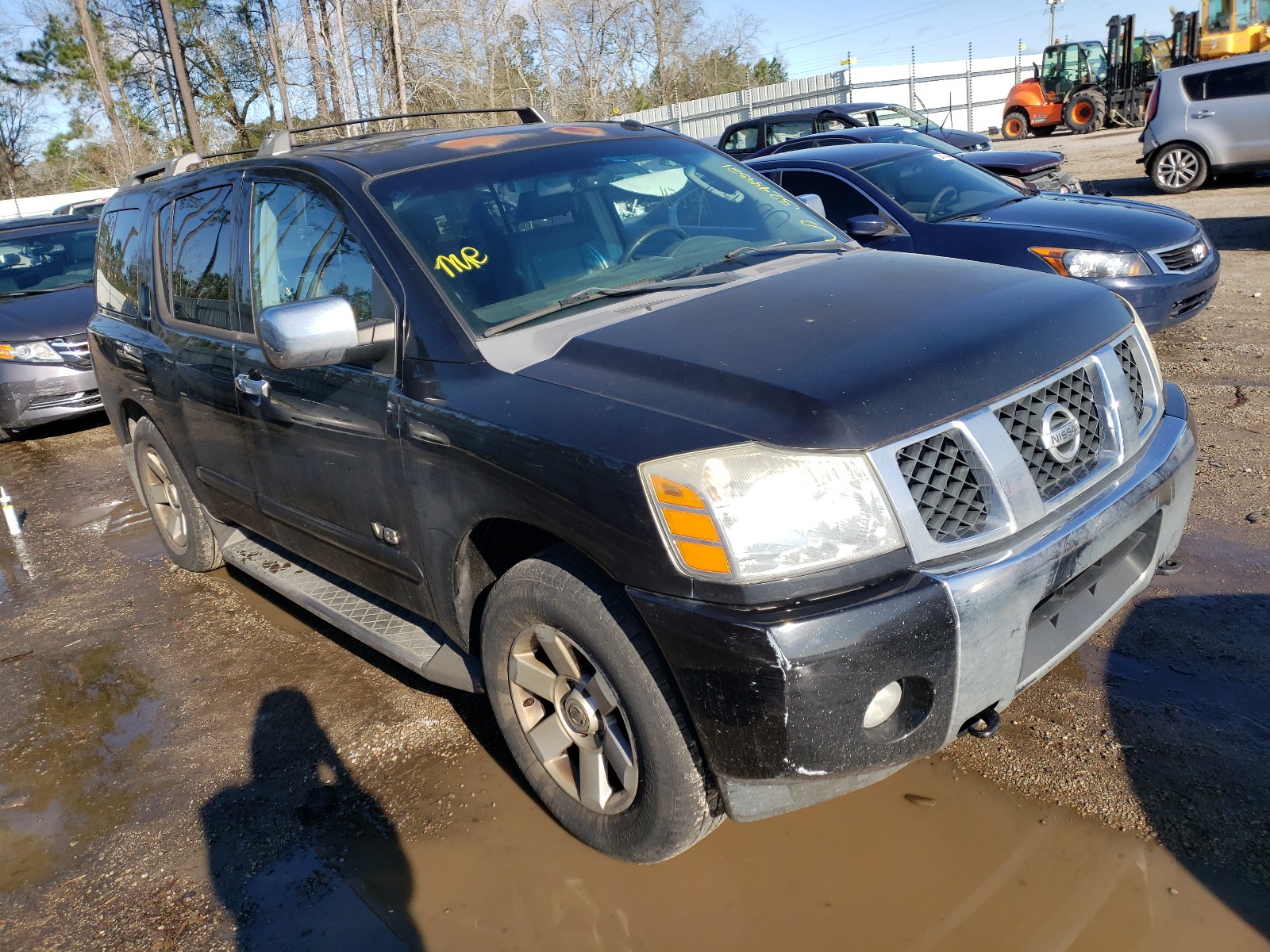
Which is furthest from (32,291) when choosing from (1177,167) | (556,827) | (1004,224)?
(1177,167)

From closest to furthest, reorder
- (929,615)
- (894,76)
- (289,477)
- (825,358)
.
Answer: (929,615)
(825,358)
(289,477)
(894,76)

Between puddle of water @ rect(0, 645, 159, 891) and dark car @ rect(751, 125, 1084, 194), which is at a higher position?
dark car @ rect(751, 125, 1084, 194)

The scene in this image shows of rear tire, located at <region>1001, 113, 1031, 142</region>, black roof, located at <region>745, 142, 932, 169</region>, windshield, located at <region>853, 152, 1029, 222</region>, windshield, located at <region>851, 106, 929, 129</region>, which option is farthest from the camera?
rear tire, located at <region>1001, 113, 1031, 142</region>

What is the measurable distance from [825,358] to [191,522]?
12.1ft

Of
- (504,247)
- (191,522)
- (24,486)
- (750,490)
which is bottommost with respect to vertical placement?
(24,486)

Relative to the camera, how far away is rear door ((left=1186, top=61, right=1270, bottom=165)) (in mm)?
12984

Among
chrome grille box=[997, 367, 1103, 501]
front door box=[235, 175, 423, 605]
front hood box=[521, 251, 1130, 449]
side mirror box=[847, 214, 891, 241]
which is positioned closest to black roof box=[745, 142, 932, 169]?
side mirror box=[847, 214, 891, 241]

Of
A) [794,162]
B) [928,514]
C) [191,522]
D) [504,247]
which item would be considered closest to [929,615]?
[928,514]

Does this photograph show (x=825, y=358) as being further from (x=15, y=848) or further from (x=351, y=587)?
(x=15, y=848)

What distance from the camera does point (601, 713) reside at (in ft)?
8.20

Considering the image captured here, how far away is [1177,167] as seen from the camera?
14102mm

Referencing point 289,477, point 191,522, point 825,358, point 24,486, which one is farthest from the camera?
point 24,486

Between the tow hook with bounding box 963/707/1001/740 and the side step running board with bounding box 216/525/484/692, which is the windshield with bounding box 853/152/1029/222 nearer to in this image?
the side step running board with bounding box 216/525/484/692

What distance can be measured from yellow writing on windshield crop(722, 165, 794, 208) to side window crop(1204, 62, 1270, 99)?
12385 mm
